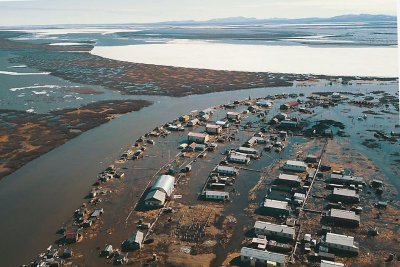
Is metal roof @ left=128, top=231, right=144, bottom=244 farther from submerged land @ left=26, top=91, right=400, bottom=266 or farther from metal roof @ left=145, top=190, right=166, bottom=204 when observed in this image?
metal roof @ left=145, top=190, right=166, bottom=204

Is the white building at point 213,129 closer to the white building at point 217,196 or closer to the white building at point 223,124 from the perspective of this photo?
the white building at point 223,124

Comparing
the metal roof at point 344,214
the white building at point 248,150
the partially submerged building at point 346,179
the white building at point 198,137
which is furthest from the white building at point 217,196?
the white building at point 198,137

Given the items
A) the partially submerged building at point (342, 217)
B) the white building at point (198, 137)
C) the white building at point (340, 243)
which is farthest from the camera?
the white building at point (198, 137)

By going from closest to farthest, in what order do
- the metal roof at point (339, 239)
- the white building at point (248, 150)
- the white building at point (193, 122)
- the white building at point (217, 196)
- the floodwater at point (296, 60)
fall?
the metal roof at point (339, 239)
the white building at point (217, 196)
the white building at point (248, 150)
the white building at point (193, 122)
the floodwater at point (296, 60)

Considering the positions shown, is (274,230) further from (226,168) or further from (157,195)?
(226,168)

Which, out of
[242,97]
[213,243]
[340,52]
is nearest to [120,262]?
[213,243]

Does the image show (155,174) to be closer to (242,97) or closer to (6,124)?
(6,124)

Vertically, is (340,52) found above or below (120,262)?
above
